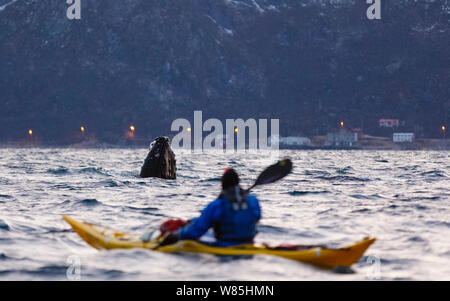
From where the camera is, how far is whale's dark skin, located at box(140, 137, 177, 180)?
30.3m

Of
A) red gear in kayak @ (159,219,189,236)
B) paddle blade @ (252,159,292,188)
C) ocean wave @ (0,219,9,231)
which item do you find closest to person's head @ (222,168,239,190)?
red gear in kayak @ (159,219,189,236)

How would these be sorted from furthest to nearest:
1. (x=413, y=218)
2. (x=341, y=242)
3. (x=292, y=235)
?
(x=413, y=218), (x=292, y=235), (x=341, y=242)

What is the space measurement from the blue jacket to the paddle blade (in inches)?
116

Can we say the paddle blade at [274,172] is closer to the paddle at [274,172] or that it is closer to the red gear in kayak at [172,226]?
the paddle at [274,172]

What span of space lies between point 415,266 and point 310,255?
2070mm

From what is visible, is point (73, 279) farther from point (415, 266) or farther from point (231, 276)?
point (415, 266)

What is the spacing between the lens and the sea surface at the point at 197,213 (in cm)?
1171

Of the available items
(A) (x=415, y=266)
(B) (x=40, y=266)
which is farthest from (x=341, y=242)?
(B) (x=40, y=266)

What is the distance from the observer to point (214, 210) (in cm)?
1195

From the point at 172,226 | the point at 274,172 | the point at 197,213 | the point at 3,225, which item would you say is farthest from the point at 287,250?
the point at 3,225

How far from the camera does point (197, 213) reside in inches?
780

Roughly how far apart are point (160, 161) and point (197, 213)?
1158 cm

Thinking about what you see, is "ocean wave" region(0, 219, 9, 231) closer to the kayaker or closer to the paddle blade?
the kayaker

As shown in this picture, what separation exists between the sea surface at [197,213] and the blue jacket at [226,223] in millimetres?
426
